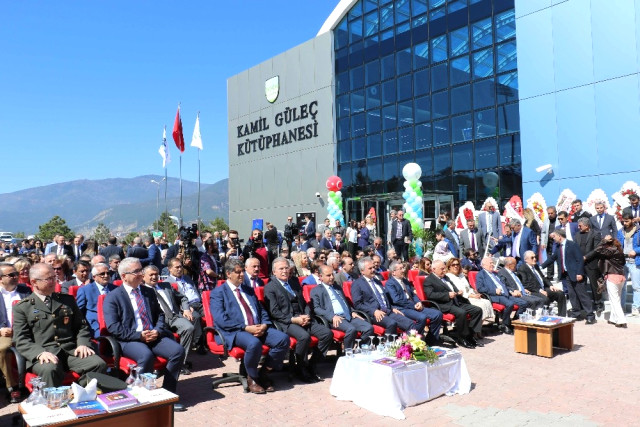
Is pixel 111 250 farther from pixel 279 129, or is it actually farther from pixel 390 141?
pixel 279 129

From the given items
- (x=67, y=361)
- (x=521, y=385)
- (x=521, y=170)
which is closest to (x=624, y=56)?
(x=521, y=170)

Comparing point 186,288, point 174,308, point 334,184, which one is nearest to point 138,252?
point 186,288

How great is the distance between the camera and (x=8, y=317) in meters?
5.33

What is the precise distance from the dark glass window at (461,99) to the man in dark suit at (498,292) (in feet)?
34.9

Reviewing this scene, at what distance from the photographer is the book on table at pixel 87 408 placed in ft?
11.3

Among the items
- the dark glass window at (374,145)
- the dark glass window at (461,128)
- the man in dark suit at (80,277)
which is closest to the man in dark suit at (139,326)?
the man in dark suit at (80,277)

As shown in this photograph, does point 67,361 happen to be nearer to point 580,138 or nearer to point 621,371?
point 621,371

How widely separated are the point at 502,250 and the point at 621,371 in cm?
575

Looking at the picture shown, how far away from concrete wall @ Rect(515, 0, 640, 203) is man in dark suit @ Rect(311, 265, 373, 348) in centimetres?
1045

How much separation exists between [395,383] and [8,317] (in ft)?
13.1

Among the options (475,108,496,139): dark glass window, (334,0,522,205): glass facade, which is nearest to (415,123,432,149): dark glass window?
(334,0,522,205): glass facade

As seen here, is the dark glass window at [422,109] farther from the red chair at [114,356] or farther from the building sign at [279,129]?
the red chair at [114,356]

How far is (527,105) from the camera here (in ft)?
52.2

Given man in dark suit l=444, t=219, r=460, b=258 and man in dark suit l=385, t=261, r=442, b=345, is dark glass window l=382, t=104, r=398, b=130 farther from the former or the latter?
man in dark suit l=385, t=261, r=442, b=345
